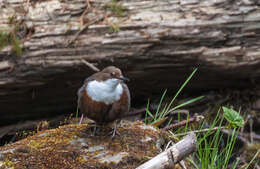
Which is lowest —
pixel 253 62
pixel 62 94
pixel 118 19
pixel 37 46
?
pixel 62 94

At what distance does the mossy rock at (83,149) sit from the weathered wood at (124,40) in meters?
1.68

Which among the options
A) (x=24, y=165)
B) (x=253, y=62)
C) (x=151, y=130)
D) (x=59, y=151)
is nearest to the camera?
(x=24, y=165)

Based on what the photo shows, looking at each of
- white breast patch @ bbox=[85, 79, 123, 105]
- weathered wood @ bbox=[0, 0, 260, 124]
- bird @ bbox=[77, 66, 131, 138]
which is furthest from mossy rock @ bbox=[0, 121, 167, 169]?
weathered wood @ bbox=[0, 0, 260, 124]

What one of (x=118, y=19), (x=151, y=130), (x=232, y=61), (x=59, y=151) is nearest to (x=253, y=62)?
(x=232, y=61)

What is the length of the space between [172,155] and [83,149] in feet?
2.66

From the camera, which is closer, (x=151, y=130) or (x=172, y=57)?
(x=151, y=130)

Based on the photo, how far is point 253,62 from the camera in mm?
5230

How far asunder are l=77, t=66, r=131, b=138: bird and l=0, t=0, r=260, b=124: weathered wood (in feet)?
5.95

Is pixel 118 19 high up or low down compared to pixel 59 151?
up

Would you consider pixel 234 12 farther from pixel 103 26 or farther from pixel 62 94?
pixel 62 94

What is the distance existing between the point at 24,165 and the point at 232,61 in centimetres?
354

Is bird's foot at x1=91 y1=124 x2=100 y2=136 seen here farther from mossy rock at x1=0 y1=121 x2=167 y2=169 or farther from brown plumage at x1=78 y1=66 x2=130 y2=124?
brown plumage at x1=78 y1=66 x2=130 y2=124

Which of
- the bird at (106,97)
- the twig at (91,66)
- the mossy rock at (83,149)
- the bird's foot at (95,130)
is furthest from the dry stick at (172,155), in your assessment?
the twig at (91,66)

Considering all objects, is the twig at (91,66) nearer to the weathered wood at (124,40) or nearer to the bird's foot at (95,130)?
the weathered wood at (124,40)
